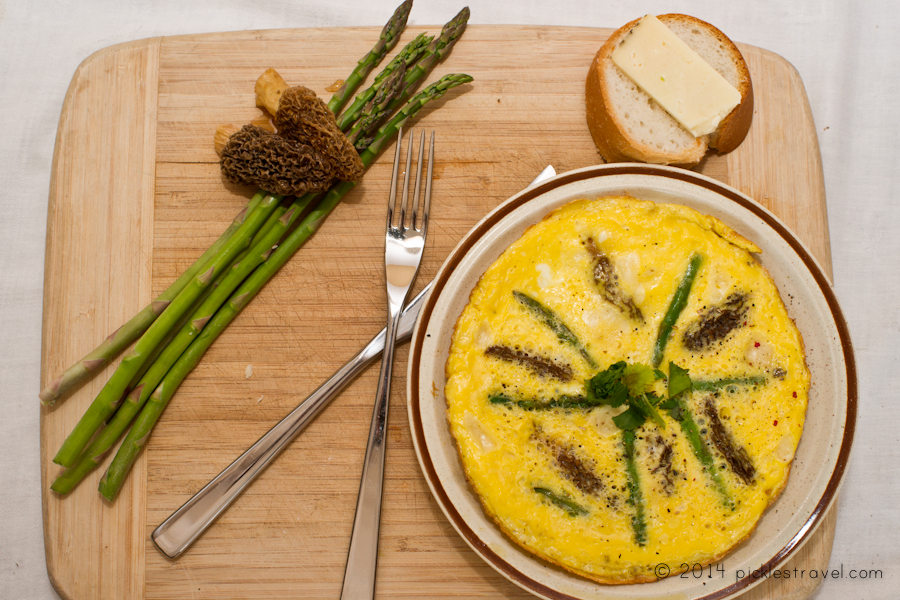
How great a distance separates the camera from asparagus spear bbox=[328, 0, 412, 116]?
123 inches

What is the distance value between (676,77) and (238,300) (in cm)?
258

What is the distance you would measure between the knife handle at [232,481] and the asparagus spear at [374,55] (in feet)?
4.02

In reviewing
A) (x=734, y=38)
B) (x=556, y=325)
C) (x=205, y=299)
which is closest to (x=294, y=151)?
(x=205, y=299)

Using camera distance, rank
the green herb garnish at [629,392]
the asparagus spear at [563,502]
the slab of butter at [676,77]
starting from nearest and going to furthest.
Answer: the green herb garnish at [629,392] → the asparagus spear at [563,502] → the slab of butter at [676,77]

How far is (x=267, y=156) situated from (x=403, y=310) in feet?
3.40

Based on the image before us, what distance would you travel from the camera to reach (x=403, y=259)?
301 centimetres

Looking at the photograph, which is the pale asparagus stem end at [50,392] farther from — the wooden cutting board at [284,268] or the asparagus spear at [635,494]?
the asparagus spear at [635,494]

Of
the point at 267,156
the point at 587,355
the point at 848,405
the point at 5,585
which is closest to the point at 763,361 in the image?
the point at 848,405

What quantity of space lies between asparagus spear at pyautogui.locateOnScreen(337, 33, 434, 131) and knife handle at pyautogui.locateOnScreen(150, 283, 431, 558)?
3.48ft

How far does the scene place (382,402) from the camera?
2895 millimetres

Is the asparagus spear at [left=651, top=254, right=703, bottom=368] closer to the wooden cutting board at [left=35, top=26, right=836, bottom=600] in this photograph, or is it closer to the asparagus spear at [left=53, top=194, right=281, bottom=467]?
the wooden cutting board at [left=35, top=26, right=836, bottom=600]

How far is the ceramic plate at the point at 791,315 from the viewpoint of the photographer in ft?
8.57

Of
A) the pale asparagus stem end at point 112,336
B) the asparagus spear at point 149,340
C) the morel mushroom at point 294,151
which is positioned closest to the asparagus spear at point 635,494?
the morel mushroom at point 294,151

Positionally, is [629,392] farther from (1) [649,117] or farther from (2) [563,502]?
(1) [649,117]
